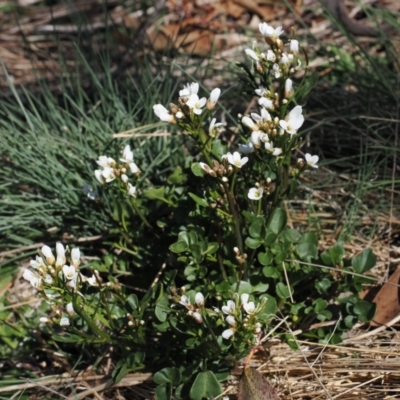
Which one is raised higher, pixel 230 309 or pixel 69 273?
pixel 69 273

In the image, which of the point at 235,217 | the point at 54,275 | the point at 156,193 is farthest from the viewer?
the point at 156,193

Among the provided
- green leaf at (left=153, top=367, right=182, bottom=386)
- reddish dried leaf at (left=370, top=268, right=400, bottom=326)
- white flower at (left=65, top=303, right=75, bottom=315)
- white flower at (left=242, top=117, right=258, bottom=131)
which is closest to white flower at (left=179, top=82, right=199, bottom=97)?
white flower at (left=242, top=117, right=258, bottom=131)

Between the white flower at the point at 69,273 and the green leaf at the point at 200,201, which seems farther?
the green leaf at the point at 200,201

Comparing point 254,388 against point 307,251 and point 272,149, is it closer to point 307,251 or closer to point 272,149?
point 307,251

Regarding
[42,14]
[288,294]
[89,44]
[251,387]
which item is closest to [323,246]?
[288,294]

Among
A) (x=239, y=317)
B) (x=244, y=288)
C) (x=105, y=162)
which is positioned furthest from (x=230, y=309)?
(x=105, y=162)

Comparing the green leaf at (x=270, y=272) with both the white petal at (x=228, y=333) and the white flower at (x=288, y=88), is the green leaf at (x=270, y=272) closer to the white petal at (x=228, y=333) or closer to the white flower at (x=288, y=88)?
the white petal at (x=228, y=333)

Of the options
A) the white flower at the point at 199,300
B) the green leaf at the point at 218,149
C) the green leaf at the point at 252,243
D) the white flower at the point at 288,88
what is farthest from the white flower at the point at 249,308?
the white flower at the point at 288,88

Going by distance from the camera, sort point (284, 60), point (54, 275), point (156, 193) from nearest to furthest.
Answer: point (54, 275) < point (284, 60) < point (156, 193)
